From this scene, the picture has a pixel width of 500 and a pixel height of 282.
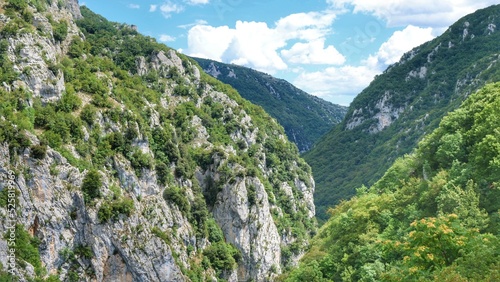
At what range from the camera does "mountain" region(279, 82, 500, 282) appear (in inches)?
1192

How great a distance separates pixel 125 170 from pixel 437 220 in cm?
5657

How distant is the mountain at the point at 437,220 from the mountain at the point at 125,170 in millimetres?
28359

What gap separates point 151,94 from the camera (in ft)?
349

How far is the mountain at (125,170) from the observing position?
61500 mm

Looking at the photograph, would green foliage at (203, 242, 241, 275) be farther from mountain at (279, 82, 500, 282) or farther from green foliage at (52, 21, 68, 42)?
green foliage at (52, 21, 68, 42)

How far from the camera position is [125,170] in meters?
76.4

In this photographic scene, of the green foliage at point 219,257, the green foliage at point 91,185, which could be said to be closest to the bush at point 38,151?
the green foliage at point 91,185

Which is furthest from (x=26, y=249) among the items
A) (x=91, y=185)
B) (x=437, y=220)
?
(x=437, y=220)

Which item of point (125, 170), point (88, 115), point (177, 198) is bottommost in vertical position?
point (177, 198)

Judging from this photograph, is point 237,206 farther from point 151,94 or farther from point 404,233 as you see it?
point 404,233

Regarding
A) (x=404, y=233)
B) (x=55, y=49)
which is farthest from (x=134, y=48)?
(x=404, y=233)

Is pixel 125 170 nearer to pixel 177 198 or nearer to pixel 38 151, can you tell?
pixel 177 198

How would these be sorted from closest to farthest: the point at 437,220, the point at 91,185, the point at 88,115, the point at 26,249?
the point at 437,220
the point at 26,249
the point at 91,185
the point at 88,115

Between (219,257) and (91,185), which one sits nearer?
(91,185)
